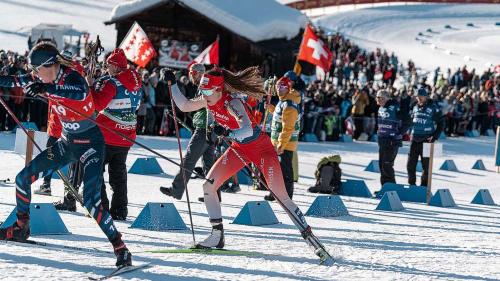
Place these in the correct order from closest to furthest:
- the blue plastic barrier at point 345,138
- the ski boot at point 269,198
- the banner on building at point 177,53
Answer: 1. the ski boot at point 269,198
2. the blue plastic barrier at point 345,138
3. the banner on building at point 177,53

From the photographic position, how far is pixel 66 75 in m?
8.79

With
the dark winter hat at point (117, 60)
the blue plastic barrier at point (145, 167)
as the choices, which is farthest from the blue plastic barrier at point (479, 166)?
the dark winter hat at point (117, 60)

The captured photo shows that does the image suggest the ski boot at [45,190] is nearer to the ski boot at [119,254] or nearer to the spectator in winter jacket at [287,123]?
the spectator in winter jacket at [287,123]

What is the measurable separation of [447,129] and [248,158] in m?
24.7

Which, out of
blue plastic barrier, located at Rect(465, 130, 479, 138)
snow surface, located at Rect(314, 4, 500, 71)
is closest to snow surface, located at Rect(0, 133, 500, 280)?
blue plastic barrier, located at Rect(465, 130, 479, 138)

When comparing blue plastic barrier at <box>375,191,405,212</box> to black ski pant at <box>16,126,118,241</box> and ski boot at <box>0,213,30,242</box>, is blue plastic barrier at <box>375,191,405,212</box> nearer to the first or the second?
ski boot at <box>0,213,30,242</box>

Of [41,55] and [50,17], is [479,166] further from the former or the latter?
[50,17]

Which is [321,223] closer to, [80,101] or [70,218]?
[70,218]

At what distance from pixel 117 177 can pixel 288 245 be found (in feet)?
6.65

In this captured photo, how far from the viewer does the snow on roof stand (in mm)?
32100

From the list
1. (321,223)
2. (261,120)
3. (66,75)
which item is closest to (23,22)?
(261,120)

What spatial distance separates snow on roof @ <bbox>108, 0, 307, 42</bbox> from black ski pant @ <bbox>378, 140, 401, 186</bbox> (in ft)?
50.2

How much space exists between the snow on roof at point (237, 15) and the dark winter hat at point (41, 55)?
23378 mm

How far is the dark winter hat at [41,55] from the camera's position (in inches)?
345
